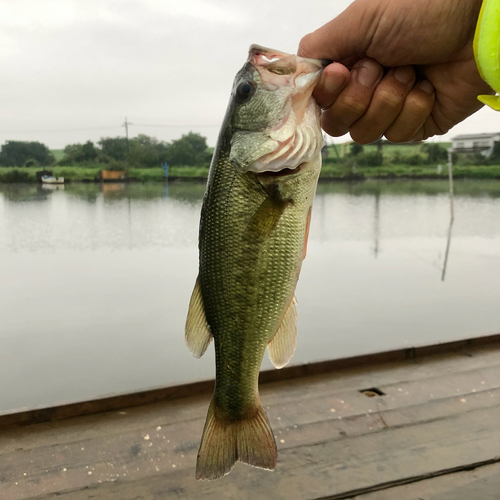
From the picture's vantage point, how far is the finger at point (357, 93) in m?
1.56

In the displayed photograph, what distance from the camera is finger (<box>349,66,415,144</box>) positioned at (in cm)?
160

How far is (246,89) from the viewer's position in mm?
1342

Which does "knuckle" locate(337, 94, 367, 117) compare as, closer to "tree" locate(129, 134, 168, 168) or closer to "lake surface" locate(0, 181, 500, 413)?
"lake surface" locate(0, 181, 500, 413)

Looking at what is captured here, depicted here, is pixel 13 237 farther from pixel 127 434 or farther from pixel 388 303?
pixel 127 434

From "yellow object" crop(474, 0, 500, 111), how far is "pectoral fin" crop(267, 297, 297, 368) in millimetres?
810

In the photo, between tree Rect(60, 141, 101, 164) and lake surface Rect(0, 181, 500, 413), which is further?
tree Rect(60, 141, 101, 164)

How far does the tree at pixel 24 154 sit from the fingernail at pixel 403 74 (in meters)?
37.6

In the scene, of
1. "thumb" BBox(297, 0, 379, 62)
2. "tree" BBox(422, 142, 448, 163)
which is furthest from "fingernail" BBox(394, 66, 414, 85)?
"tree" BBox(422, 142, 448, 163)

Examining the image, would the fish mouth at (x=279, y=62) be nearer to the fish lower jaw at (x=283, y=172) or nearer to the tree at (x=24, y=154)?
the fish lower jaw at (x=283, y=172)

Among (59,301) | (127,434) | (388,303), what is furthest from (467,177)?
(127,434)

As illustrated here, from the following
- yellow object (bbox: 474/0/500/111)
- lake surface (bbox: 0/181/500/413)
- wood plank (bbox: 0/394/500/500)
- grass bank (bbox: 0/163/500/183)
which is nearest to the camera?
yellow object (bbox: 474/0/500/111)

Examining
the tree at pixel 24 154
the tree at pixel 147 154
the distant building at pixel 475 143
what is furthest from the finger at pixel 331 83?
the distant building at pixel 475 143

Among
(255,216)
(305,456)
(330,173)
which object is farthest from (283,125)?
(330,173)

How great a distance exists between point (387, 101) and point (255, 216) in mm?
680
